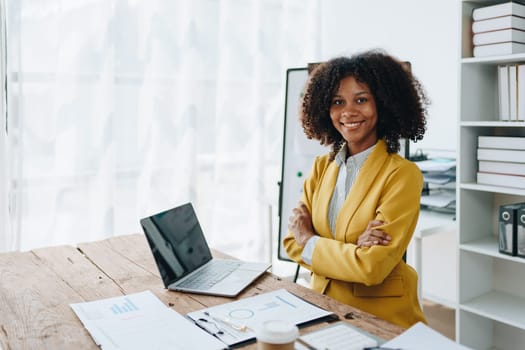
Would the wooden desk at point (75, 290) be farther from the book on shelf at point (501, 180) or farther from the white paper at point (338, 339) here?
the book on shelf at point (501, 180)

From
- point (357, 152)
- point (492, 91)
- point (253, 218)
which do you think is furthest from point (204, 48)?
point (357, 152)

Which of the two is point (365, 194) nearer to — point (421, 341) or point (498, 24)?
point (421, 341)

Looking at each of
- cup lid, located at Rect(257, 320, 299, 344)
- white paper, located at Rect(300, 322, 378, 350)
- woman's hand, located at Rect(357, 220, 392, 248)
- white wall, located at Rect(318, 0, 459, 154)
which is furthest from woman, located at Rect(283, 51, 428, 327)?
white wall, located at Rect(318, 0, 459, 154)

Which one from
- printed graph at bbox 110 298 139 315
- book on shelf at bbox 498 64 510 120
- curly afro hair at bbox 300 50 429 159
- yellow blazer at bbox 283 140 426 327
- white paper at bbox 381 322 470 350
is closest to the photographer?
white paper at bbox 381 322 470 350

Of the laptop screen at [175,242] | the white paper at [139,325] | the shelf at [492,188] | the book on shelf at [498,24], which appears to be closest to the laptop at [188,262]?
the laptop screen at [175,242]

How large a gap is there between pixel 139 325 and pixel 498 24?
6.34 feet

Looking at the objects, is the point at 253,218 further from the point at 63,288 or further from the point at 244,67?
the point at 63,288

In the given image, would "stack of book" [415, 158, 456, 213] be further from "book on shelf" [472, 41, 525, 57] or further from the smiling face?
the smiling face

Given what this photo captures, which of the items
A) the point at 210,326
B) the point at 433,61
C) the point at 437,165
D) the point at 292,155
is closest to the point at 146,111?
the point at 292,155

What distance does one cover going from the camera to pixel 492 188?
236cm

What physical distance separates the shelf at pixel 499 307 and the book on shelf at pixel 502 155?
69 centimetres

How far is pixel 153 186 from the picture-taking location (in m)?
3.15

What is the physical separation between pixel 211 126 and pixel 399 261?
206 cm

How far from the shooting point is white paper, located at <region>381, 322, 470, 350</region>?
1.07 meters
